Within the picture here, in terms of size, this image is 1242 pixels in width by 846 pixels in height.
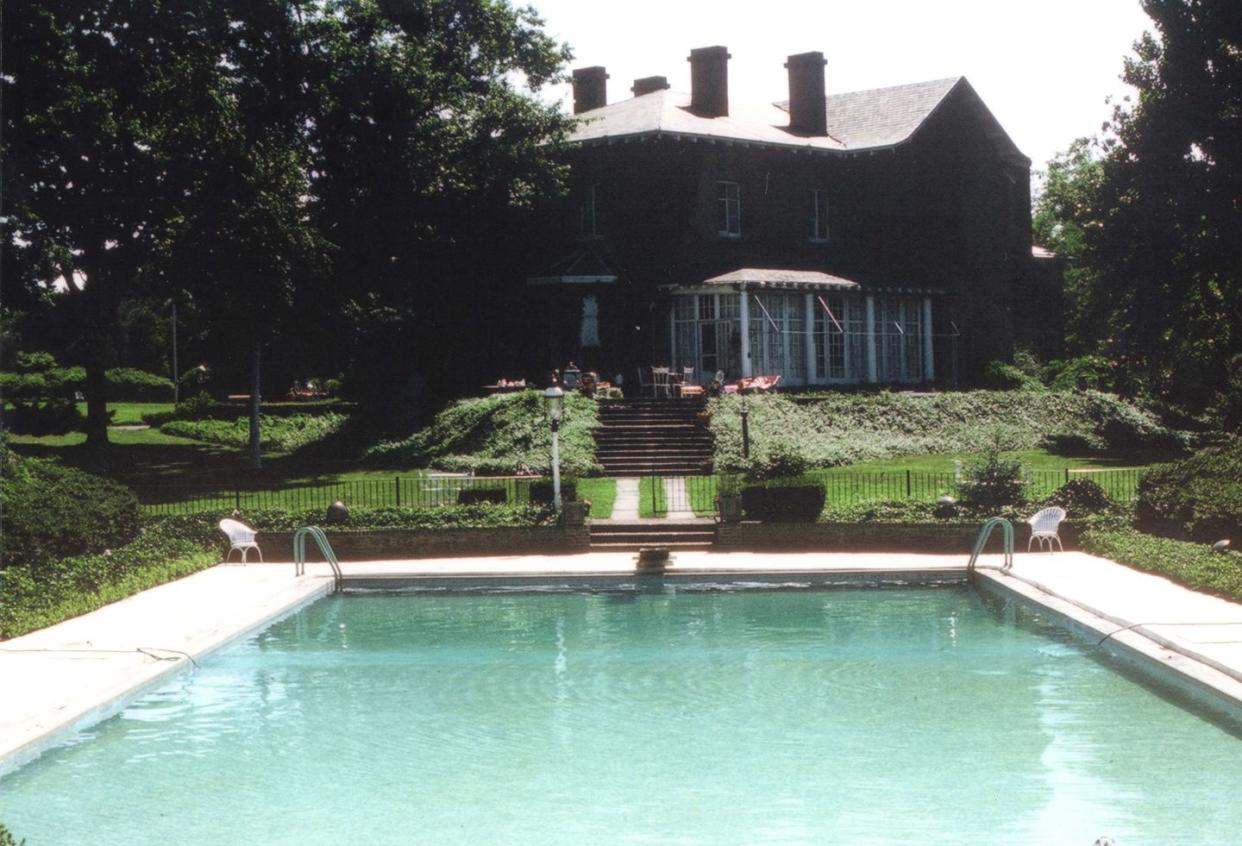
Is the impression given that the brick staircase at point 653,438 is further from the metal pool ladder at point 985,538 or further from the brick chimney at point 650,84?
the brick chimney at point 650,84

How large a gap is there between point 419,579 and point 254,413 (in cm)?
1790

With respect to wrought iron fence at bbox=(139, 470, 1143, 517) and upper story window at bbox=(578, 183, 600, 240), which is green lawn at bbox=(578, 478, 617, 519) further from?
upper story window at bbox=(578, 183, 600, 240)

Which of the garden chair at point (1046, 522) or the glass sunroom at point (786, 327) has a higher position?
the glass sunroom at point (786, 327)

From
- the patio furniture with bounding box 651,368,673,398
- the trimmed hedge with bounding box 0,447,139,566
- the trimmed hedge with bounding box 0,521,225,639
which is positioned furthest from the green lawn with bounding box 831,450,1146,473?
the trimmed hedge with bounding box 0,447,139,566

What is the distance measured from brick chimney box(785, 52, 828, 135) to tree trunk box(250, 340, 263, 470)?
18991 mm

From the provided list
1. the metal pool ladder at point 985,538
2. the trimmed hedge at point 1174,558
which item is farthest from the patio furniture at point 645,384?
the metal pool ladder at point 985,538

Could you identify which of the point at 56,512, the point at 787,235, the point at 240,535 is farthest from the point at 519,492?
the point at 787,235

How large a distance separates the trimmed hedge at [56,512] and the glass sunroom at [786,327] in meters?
19.9

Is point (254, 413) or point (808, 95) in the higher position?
point (808, 95)

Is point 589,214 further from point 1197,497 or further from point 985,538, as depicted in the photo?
point 1197,497

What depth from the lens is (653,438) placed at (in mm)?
35531

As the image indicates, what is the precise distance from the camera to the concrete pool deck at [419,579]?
13.6 metres

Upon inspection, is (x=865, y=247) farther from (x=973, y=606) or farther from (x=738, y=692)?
(x=738, y=692)

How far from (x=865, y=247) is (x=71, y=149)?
79.8 feet
